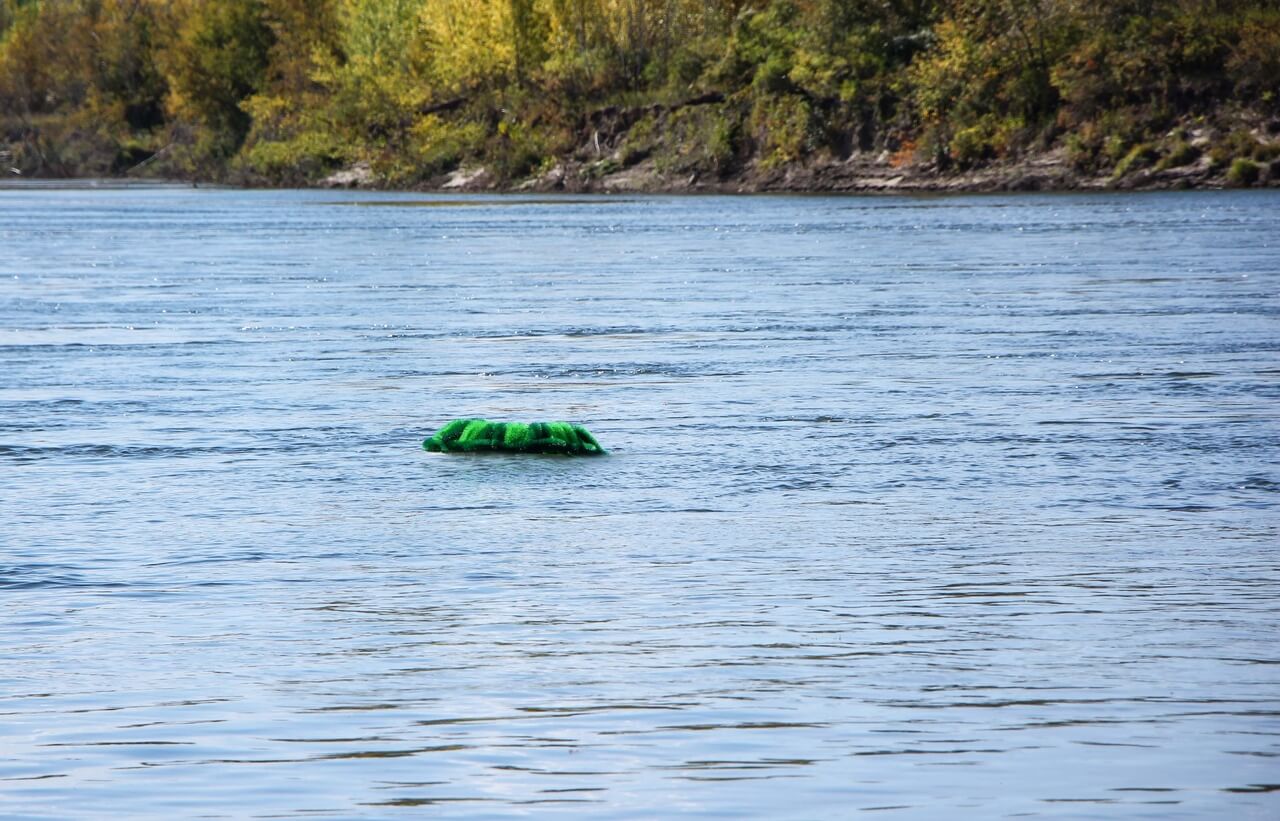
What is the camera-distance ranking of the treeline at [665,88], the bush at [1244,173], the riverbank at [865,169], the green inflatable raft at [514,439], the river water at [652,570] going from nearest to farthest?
1. the river water at [652,570]
2. the green inflatable raft at [514,439]
3. the bush at [1244,173]
4. the riverbank at [865,169]
5. the treeline at [665,88]

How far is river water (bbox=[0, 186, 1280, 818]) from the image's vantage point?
667 cm

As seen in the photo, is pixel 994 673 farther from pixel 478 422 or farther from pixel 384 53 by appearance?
pixel 384 53

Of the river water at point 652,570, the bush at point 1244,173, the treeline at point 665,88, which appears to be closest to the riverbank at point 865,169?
the bush at point 1244,173

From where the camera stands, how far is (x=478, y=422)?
47.5ft

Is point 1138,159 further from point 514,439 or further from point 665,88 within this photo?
point 514,439

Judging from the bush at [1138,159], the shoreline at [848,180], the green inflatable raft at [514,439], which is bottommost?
the shoreline at [848,180]

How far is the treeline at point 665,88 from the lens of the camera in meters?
Answer: 84.4

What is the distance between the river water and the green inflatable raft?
0.25 meters

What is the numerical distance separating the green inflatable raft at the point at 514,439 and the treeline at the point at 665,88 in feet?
219

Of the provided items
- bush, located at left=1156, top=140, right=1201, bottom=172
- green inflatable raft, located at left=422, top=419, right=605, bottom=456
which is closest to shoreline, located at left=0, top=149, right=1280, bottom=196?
bush, located at left=1156, top=140, right=1201, bottom=172

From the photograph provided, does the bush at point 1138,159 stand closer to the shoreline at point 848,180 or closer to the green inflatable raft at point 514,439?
the shoreline at point 848,180

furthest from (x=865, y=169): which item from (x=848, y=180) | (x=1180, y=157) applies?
(x=1180, y=157)

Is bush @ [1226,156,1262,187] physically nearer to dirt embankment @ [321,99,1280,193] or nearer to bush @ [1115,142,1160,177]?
dirt embankment @ [321,99,1280,193]

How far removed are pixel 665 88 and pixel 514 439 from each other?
93.3 meters
